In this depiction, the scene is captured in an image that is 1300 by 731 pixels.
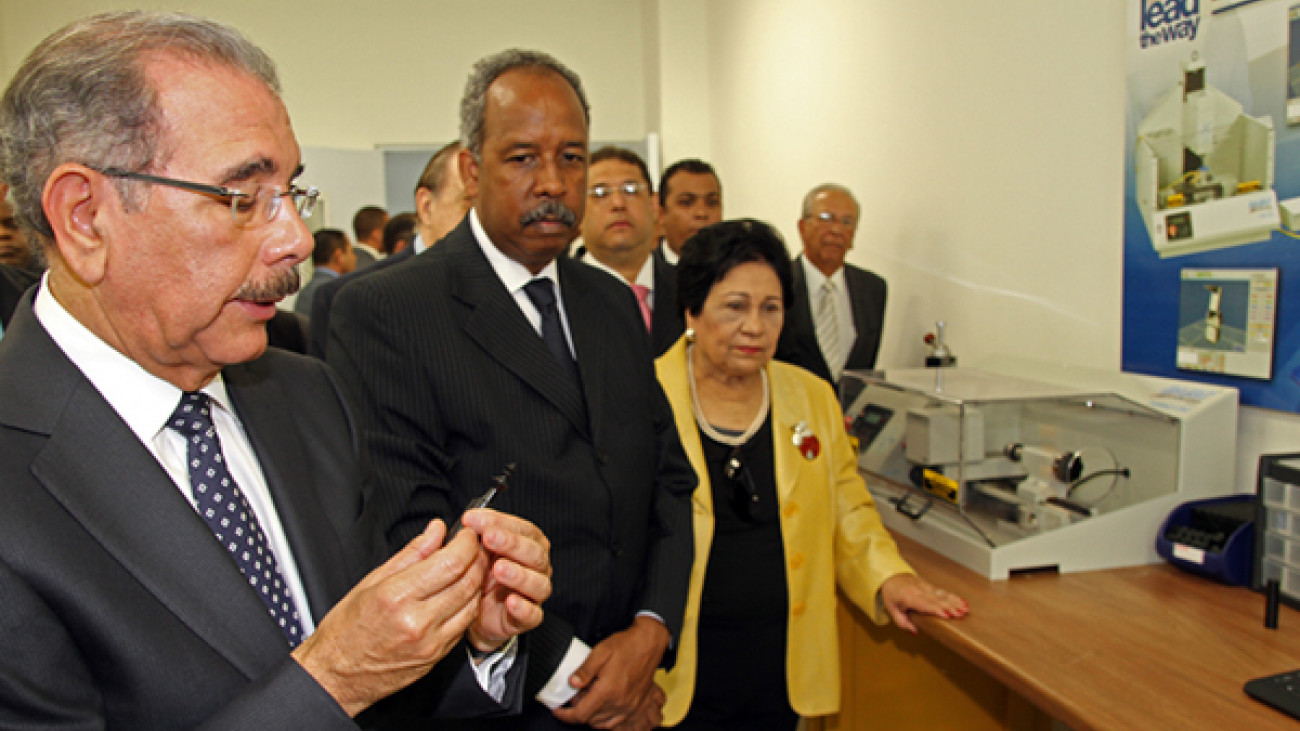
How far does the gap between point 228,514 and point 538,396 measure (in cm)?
59

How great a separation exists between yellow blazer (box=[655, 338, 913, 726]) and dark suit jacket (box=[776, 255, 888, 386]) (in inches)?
49.1

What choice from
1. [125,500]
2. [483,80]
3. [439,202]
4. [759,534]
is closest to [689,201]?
[439,202]

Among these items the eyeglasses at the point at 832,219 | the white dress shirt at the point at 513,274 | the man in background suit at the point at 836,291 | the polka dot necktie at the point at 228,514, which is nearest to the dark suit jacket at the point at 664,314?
the man in background suit at the point at 836,291

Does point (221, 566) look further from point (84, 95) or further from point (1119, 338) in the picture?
point (1119, 338)

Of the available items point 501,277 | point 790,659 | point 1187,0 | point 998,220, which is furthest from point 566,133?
point 998,220

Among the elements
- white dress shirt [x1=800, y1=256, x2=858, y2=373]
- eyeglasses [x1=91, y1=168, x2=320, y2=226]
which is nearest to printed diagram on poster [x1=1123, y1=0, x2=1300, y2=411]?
white dress shirt [x1=800, y1=256, x2=858, y2=373]

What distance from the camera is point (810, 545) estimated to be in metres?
2.04

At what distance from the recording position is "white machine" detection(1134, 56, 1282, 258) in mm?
1919

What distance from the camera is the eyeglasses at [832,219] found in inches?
142

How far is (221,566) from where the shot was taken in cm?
84

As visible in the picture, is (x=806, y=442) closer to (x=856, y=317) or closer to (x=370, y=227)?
(x=856, y=317)

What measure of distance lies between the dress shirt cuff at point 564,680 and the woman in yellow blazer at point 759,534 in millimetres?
519

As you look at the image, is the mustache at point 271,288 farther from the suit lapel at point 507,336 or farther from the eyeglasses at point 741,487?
the eyeglasses at point 741,487

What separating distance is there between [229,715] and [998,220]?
2.87m
